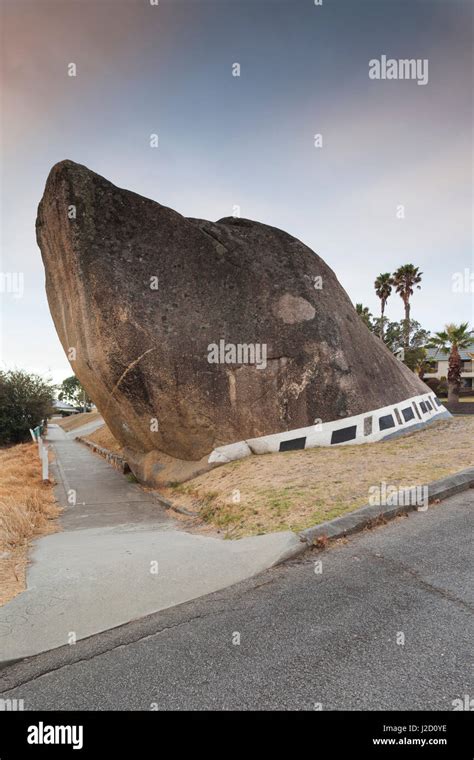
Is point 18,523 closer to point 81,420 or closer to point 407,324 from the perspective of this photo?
point 81,420

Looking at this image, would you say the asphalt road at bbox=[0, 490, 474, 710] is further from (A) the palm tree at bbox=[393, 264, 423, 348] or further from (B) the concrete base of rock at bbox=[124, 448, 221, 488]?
(A) the palm tree at bbox=[393, 264, 423, 348]

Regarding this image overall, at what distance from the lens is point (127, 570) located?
431 cm

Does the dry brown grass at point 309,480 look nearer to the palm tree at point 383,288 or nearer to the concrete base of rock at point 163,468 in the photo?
the concrete base of rock at point 163,468

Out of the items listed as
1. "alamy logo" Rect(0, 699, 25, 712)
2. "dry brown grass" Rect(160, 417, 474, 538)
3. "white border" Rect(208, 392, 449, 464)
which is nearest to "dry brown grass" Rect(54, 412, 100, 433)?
"white border" Rect(208, 392, 449, 464)

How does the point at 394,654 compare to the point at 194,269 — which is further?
the point at 194,269

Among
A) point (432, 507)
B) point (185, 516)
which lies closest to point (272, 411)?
point (185, 516)

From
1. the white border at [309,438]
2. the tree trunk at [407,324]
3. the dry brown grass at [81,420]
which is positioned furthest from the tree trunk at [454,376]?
the dry brown grass at [81,420]

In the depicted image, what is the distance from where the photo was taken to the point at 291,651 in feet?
9.35

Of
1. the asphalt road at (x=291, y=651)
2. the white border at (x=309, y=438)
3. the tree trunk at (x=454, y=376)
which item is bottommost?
the asphalt road at (x=291, y=651)

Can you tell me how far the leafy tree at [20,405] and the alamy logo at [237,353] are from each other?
2112cm

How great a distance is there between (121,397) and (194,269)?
3.46 meters
